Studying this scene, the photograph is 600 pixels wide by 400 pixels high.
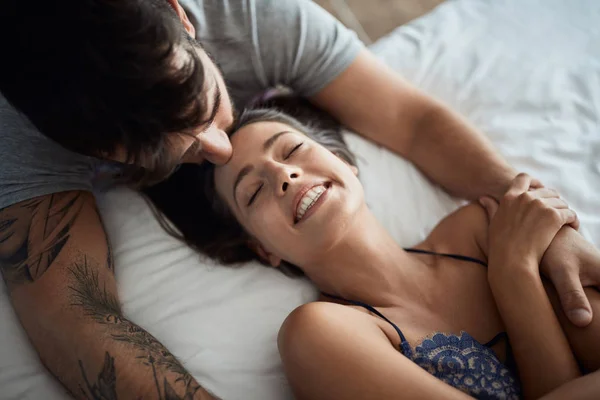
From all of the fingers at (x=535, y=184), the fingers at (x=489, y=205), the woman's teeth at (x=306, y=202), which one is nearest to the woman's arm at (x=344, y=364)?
the woman's teeth at (x=306, y=202)

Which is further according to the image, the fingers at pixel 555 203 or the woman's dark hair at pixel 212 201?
the woman's dark hair at pixel 212 201

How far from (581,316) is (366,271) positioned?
1.41 ft

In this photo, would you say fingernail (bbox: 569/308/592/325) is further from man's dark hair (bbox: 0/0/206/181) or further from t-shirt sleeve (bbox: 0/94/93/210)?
t-shirt sleeve (bbox: 0/94/93/210)

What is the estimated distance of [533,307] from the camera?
982 mm

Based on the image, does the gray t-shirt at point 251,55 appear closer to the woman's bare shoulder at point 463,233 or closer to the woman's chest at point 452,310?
the woman's bare shoulder at point 463,233

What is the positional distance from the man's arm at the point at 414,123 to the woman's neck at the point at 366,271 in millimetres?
298

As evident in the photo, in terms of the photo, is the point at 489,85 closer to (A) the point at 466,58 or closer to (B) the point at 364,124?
(A) the point at 466,58

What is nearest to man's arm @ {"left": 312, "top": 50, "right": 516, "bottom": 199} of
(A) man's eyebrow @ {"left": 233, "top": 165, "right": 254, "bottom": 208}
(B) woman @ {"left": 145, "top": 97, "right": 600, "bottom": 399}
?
(B) woman @ {"left": 145, "top": 97, "right": 600, "bottom": 399}

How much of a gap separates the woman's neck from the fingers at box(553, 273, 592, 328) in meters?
0.28

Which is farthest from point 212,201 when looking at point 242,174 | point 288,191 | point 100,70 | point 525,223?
point 525,223

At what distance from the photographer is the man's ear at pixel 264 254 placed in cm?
119

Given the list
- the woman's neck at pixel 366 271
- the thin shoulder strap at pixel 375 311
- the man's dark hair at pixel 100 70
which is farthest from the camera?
the woman's neck at pixel 366 271

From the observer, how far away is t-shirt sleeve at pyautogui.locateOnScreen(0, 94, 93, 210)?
105 centimetres

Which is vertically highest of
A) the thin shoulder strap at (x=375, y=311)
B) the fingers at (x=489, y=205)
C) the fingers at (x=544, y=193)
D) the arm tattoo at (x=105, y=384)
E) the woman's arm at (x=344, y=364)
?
the fingers at (x=544, y=193)
